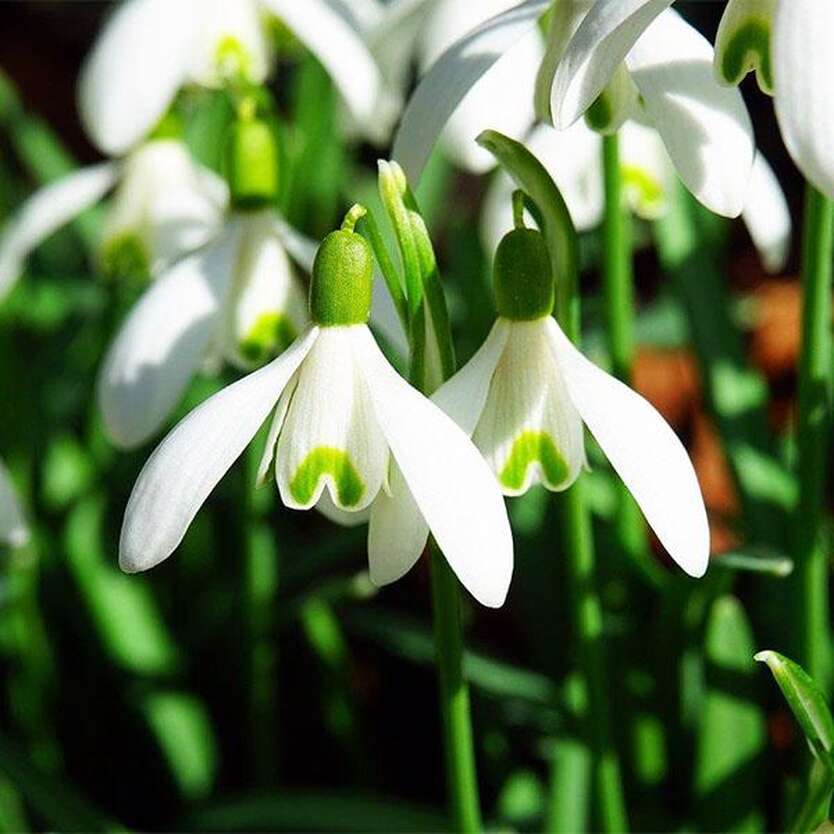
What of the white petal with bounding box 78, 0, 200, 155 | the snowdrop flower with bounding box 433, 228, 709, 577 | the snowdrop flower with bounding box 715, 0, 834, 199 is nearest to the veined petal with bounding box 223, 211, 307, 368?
the white petal with bounding box 78, 0, 200, 155

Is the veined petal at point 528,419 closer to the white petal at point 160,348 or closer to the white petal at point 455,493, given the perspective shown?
the white petal at point 455,493

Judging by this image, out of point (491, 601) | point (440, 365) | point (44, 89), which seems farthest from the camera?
point (44, 89)

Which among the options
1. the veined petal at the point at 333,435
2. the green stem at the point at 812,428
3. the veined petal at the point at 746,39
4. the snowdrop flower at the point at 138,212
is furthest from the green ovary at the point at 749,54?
the snowdrop flower at the point at 138,212

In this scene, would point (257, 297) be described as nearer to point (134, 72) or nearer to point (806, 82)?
point (134, 72)

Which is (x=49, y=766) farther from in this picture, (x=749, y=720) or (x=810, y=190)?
(x=810, y=190)

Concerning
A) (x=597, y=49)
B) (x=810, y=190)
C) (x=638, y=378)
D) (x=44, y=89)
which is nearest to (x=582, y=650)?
(x=810, y=190)

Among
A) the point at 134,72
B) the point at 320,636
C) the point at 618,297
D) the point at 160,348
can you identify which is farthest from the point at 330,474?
the point at 320,636
